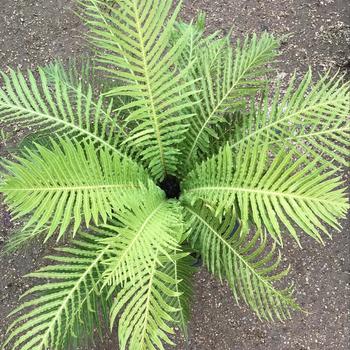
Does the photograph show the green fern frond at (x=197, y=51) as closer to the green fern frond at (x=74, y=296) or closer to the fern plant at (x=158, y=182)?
the fern plant at (x=158, y=182)

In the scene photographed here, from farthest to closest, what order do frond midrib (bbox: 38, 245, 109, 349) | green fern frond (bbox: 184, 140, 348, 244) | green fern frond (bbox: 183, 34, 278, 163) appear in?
1. green fern frond (bbox: 183, 34, 278, 163)
2. frond midrib (bbox: 38, 245, 109, 349)
3. green fern frond (bbox: 184, 140, 348, 244)

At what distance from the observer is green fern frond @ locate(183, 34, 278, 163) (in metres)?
1.08

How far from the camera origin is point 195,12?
→ 183 centimetres

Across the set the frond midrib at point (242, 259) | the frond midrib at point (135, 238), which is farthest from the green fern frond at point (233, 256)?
the frond midrib at point (135, 238)

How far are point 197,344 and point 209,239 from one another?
2.35 ft

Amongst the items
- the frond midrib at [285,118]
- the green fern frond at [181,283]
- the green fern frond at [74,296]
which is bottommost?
the green fern frond at [181,283]

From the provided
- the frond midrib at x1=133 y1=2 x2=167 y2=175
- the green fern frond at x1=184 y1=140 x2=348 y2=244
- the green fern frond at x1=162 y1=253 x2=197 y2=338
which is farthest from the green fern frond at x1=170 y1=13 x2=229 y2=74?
the green fern frond at x1=162 y1=253 x2=197 y2=338

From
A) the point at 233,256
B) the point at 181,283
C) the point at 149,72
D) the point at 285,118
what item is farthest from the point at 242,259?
the point at 149,72

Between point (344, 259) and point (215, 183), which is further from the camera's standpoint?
point (344, 259)

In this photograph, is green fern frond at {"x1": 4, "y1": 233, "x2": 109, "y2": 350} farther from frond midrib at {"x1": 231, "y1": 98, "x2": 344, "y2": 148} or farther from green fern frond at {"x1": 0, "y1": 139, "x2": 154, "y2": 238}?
frond midrib at {"x1": 231, "y1": 98, "x2": 344, "y2": 148}

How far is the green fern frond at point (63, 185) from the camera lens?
825mm

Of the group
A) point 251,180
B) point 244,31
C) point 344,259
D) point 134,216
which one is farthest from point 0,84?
point 344,259

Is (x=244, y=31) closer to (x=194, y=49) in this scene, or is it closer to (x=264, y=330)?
(x=194, y=49)

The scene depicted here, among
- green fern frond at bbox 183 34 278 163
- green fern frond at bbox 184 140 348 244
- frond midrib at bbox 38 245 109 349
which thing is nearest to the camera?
green fern frond at bbox 184 140 348 244
